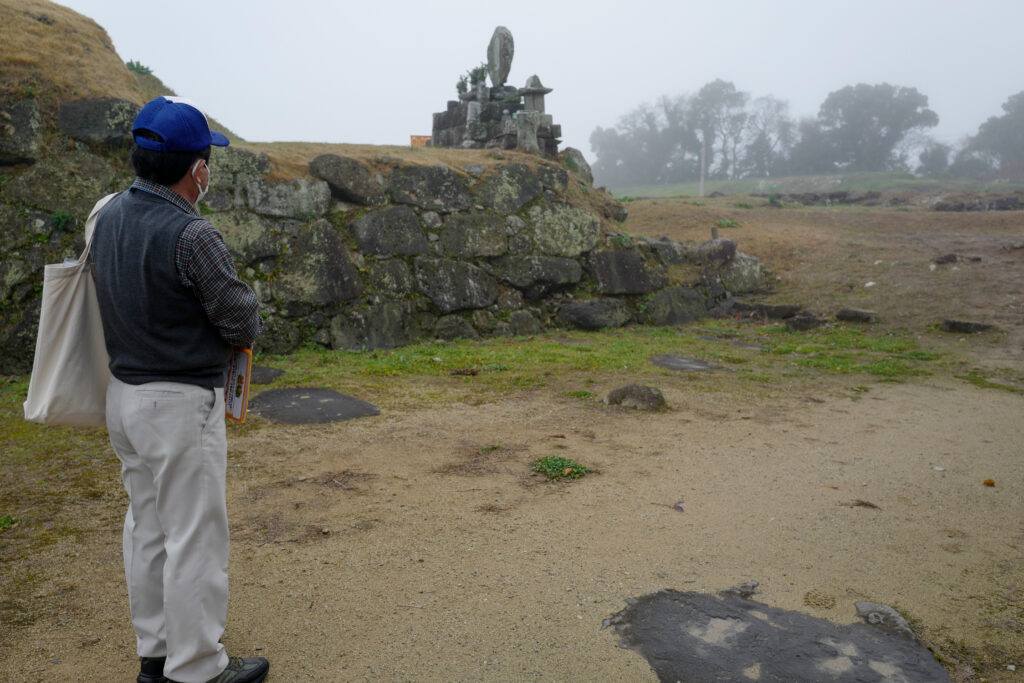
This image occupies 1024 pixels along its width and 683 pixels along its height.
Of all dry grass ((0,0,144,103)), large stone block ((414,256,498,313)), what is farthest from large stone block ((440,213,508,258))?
dry grass ((0,0,144,103))

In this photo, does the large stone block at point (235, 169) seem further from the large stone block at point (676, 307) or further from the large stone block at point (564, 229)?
the large stone block at point (676, 307)

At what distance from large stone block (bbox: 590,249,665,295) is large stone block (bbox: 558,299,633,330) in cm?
34

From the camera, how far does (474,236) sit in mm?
10789

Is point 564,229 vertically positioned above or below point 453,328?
above

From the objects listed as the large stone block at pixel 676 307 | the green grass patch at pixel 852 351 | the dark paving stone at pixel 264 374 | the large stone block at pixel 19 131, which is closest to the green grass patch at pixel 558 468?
the dark paving stone at pixel 264 374

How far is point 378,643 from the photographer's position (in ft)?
9.12

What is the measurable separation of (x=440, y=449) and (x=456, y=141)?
1103 cm

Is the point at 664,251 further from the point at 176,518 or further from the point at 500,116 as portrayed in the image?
the point at 176,518

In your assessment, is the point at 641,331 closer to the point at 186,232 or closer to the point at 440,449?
the point at 440,449

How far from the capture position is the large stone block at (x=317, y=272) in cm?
898

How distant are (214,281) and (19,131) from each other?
727 cm

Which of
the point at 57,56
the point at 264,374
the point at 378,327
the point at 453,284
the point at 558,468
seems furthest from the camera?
the point at 453,284

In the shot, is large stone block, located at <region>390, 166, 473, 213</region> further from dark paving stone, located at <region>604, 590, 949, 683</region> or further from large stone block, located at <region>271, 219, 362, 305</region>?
dark paving stone, located at <region>604, 590, 949, 683</region>

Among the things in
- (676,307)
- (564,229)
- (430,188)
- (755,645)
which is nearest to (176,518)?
(755,645)
